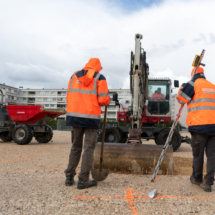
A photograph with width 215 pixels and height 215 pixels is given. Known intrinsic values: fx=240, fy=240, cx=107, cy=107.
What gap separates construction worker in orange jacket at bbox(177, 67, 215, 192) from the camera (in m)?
3.75

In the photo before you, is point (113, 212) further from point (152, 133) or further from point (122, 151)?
point (152, 133)

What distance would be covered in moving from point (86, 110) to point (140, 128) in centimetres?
356

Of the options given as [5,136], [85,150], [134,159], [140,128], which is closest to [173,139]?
[140,128]

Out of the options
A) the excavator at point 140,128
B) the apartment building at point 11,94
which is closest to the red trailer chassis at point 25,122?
the excavator at point 140,128

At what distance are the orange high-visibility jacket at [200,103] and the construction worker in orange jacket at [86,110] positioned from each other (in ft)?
4.49

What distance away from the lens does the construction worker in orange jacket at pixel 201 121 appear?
3.75 meters

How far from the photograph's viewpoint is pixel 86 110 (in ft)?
12.0

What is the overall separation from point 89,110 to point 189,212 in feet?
6.30

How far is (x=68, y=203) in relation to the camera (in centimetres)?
301

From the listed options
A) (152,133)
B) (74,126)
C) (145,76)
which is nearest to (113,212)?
(74,126)

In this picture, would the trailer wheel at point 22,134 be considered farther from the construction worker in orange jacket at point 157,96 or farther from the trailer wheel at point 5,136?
the construction worker in orange jacket at point 157,96

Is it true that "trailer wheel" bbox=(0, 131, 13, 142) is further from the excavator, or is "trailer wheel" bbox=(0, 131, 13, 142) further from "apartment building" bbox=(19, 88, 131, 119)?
"apartment building" bbox=(19, 88, 131, 119)

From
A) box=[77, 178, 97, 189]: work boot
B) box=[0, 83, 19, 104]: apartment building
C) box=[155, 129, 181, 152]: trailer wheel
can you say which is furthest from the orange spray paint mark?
box=[0, 83, 19, 104]: apartment building

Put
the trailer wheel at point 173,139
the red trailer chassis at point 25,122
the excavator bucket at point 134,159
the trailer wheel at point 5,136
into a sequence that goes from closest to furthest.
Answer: the excavator bucket at point 134,159 < the trailer wheel at point 173,139 < the red trailer chassis at point 25,122 < the trailer wheel at point 5,136
